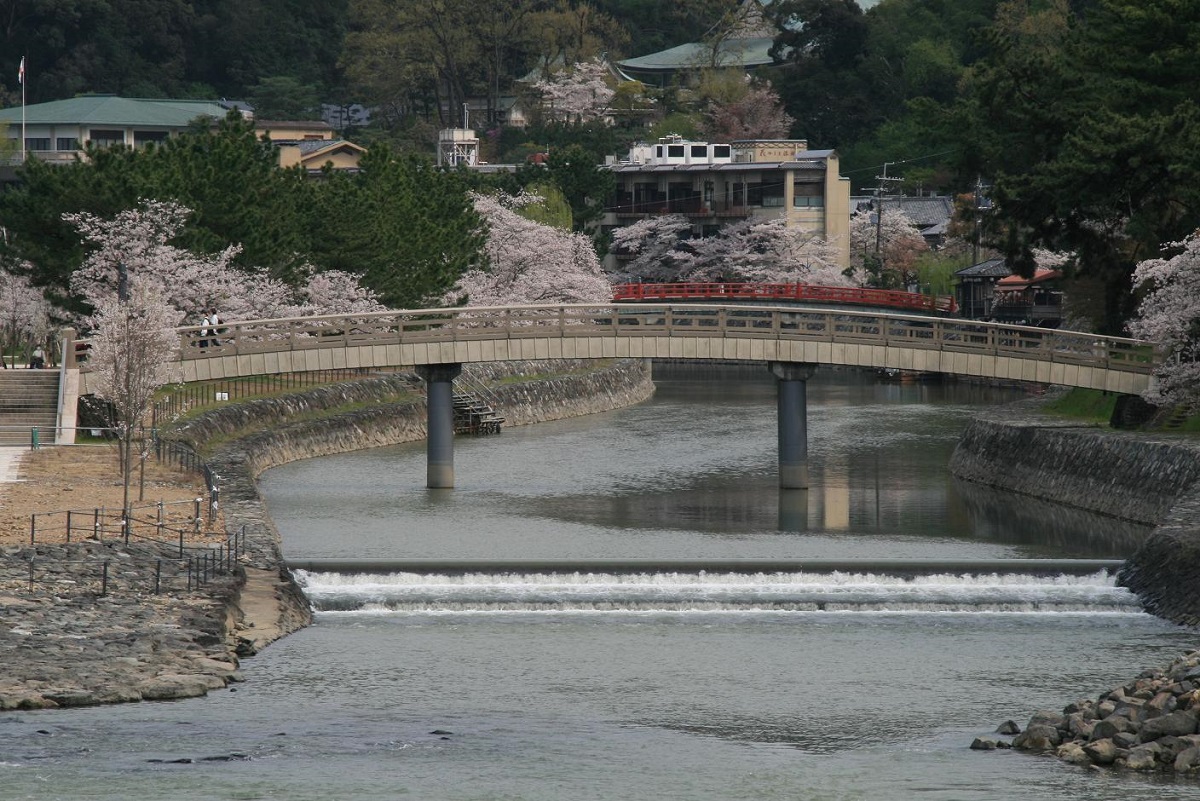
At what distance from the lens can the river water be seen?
90.7 ft

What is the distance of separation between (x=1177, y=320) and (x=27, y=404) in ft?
94.8

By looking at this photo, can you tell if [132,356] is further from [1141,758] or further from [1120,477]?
[1141,758]

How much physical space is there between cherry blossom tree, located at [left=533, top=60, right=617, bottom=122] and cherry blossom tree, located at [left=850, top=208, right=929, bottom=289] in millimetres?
25106

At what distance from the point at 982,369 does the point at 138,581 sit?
26.6 metres

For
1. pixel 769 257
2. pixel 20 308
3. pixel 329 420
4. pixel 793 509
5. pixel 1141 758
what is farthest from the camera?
pixel 769 257

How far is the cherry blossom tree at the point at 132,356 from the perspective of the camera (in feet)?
147

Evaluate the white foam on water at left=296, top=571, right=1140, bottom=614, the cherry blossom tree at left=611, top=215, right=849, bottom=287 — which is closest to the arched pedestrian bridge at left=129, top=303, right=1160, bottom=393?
the white foam on water at left=296, top=571, right=1140, bottom=614

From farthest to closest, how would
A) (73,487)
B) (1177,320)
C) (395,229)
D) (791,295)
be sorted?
(791,295) → (395,229) → (1177,320) → (73,487)

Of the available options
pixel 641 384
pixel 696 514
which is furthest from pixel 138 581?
pixel 641 384

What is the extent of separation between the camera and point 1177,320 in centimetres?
5041

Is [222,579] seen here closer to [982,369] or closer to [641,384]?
[982,369]

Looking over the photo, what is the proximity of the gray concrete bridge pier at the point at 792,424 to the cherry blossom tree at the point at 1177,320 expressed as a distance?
9.48 m

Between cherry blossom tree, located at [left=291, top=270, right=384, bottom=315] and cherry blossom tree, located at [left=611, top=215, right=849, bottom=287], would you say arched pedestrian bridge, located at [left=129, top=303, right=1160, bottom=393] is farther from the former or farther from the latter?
cherry blossom tree, located at [left=611, top=215, right=849, bottom=287]

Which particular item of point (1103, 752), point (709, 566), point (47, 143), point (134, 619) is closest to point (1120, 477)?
point (709, 566)
